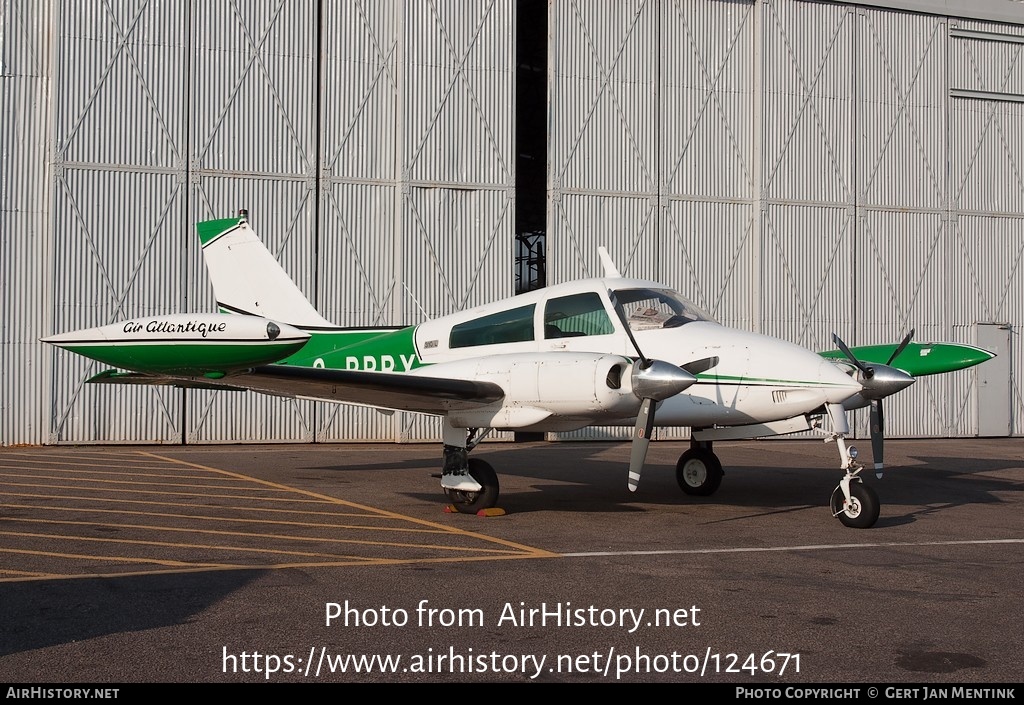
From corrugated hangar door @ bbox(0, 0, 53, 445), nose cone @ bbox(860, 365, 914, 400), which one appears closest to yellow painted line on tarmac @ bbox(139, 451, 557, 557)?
nose cone @ bbox(860, 365, 914, 400)

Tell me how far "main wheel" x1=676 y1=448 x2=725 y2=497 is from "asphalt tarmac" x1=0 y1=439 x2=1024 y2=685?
0.28 metres

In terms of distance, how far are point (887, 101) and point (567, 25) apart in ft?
35.1

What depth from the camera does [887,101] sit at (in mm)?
30812

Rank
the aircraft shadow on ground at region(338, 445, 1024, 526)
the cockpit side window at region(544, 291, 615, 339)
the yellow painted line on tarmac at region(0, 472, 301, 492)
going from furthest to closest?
the yellow painted line on tarmac at region(0, 472, 301, 492) → the aircraft shadow on ground at region(338, 445, 1024, 526) → the cockpit side window at region(544, 291, 615, 339)

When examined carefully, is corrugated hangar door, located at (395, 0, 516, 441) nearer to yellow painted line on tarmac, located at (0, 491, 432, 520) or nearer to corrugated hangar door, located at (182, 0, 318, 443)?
corrugated hangar door, located at (182, 0, 318, 443)

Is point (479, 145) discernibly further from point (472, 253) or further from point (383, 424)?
point (383, 424)

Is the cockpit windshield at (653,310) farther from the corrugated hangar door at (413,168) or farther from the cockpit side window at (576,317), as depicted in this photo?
Result: the corrugated hangar door at (413,168)

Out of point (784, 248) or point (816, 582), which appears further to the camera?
point (784, 248)

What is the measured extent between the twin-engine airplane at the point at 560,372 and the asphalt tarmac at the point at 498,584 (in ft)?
3.86

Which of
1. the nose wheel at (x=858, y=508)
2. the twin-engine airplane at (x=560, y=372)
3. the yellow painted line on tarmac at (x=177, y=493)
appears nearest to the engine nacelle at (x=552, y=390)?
the twin-engine airplane at (x=560, y=372)

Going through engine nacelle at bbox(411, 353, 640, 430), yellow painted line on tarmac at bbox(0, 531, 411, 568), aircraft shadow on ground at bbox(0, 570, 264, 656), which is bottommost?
yellow painted line on tarmac at bbox(0, 531, 411, 568)

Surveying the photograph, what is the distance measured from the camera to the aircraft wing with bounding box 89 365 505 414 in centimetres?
1172

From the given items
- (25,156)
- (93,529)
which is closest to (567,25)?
(25,156)

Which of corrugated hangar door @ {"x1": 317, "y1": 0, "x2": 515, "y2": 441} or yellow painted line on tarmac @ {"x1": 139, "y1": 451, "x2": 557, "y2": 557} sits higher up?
corrugated hangar door @ {"x1": 317, "y1": 0, "x2": 515, "y2": 441}
